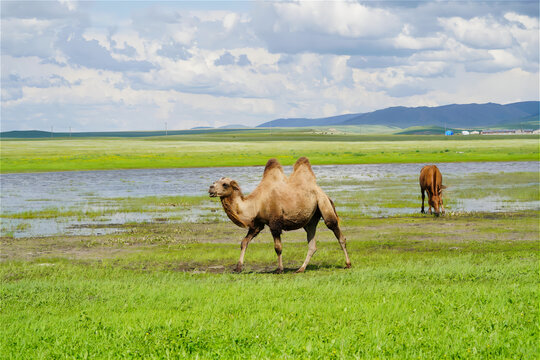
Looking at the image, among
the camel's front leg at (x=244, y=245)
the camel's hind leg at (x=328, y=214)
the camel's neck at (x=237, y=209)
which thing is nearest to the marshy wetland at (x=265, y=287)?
the camel's front leg at (x=244, y=245)

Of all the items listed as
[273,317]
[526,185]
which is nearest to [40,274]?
[273,317]

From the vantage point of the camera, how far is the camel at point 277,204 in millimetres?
15008

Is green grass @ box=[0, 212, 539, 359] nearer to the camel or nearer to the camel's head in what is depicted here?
the camel

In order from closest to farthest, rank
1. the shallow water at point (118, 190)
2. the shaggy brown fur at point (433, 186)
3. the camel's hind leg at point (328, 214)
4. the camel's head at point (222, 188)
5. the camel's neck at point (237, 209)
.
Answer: the camel's head at point (222, 188)
the camel's neck at point (237, 209)
the camel's hind leg at point (328, 214)
the shallow water at point (118, 190)
the shaggy brown fur at point (433, 186)

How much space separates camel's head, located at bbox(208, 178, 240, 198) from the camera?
1427 centimetres

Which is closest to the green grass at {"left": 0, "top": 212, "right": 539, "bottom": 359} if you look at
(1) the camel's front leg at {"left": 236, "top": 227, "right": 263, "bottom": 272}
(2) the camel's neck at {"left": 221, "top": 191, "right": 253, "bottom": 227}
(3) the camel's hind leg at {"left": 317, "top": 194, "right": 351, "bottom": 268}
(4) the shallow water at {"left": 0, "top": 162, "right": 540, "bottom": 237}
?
(1) the camel's front leg at {"left": 236, "top": 227, "right": 263, "bottom": 272}

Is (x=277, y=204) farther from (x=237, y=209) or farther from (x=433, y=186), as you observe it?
(x=433, y=186)

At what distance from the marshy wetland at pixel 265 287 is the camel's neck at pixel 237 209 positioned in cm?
134

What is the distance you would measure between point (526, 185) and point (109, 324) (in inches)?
1523

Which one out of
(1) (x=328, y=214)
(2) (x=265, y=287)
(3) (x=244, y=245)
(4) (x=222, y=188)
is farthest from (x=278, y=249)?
(2) (x=265, y=287)

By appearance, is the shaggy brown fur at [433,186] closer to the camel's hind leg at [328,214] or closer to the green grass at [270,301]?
the green grass at [270,301]

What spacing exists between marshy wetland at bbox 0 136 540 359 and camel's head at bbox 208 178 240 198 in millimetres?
1890

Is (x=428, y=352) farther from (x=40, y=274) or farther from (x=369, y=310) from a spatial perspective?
(x=40, y=274)

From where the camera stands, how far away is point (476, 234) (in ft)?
70.1
